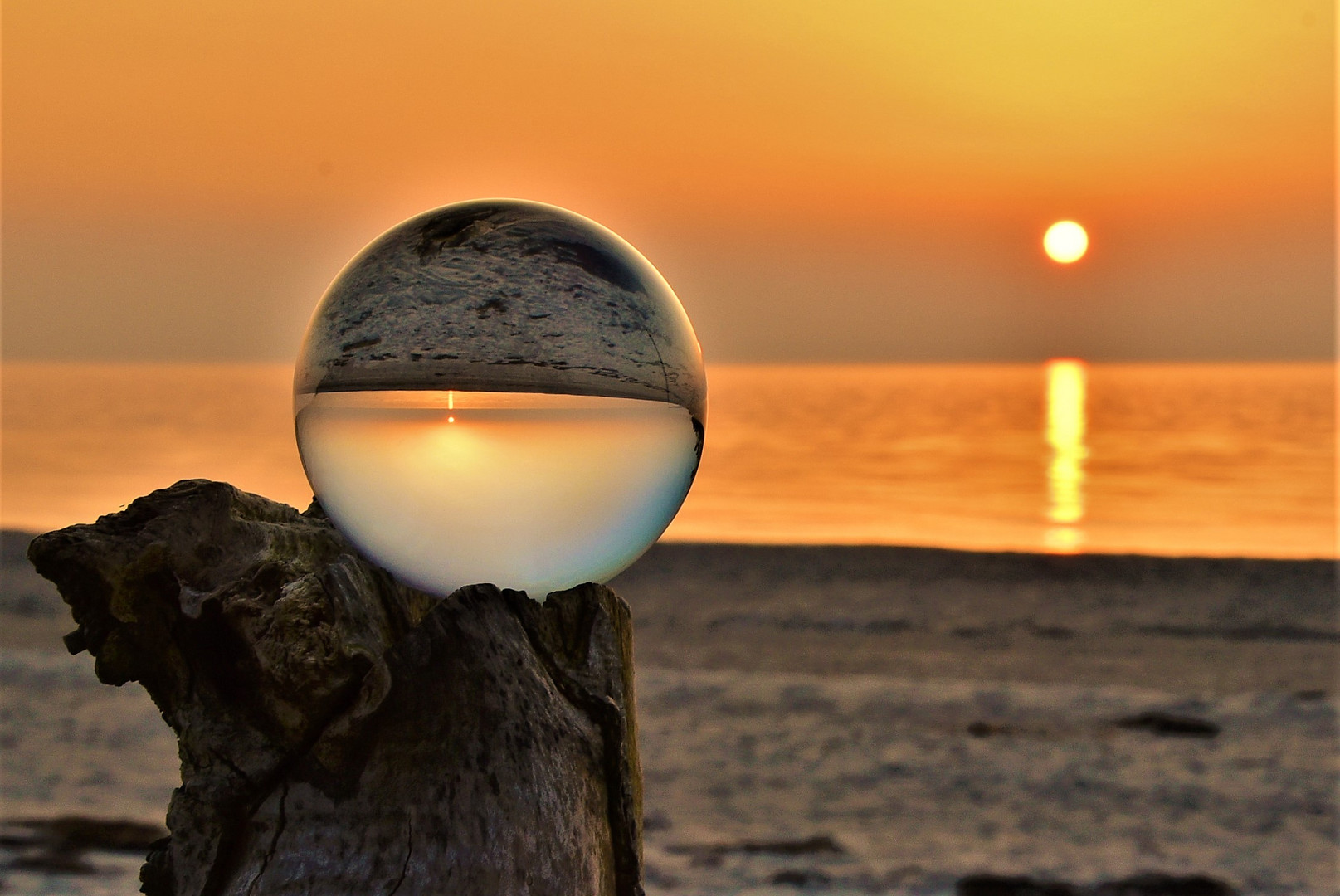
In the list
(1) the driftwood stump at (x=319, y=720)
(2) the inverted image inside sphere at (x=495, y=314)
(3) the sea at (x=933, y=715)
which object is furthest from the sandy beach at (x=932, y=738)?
(2) the inverted image inside sphere at (x=495, y=314)

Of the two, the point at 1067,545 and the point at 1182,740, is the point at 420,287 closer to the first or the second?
the point at 1182,740

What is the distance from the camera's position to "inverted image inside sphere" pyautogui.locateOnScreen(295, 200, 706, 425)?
6.96ft

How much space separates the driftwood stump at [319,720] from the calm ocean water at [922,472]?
19.8 meters

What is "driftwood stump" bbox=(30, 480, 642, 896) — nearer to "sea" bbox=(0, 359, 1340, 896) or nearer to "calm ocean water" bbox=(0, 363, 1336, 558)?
"sea" bbox=(0, 359, 1340, 896)

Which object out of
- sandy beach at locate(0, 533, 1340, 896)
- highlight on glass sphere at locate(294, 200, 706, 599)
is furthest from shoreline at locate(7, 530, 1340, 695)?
highlight on glass sphere at locate(294, 200, 706, 599)

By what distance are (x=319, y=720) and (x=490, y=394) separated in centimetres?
67

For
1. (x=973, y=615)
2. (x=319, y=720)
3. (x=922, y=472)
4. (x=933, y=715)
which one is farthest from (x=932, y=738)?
(x=922, y=472)

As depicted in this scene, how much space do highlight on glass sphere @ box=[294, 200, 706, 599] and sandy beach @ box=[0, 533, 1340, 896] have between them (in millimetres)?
4448

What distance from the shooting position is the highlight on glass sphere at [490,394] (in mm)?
2133

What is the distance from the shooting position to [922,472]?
1533 inches

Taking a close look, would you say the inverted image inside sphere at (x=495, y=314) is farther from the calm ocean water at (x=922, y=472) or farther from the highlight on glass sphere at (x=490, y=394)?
the calm ocean water at (x=922, y=472)

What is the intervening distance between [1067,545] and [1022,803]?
641 inches

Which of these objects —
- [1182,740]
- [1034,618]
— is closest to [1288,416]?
[1034,618]

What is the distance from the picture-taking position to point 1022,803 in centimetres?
744
